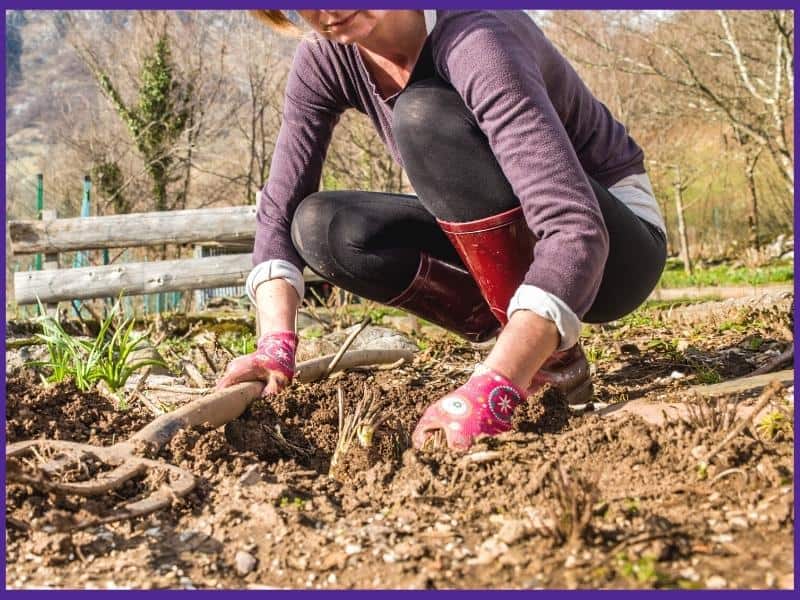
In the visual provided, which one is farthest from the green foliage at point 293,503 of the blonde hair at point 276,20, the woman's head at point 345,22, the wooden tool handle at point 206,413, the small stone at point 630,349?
the small stone at point 630,349

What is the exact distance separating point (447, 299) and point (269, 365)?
690 millimetres

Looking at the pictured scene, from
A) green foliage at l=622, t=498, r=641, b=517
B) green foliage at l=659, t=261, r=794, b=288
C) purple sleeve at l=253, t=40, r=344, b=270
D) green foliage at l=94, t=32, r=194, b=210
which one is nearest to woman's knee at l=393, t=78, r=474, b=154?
purple sleeve at l=253, t=40, r=344, b=270

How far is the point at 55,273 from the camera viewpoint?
766 centimetres

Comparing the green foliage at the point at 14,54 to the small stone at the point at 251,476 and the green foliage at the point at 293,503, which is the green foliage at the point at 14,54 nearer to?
the small stone at the point at 251,476

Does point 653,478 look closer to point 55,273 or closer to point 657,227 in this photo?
point 657,227

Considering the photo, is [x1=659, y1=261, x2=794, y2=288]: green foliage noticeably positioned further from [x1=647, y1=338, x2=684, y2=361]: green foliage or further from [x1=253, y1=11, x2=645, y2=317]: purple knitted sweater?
[x1=253, y1=11, x2=645, y2=317]: purple knitted sweater

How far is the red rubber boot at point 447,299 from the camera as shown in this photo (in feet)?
8.61

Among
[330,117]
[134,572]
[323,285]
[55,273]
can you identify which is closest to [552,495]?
[134,572]

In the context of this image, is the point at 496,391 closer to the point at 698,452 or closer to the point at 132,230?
the point at 698,452

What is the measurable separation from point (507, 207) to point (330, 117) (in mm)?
734

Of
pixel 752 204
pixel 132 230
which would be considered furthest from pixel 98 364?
pixel 752 204

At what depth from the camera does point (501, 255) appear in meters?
2.13

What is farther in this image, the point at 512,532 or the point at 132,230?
the point at 132,230

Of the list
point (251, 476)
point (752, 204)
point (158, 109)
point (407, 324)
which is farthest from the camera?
point (752, 204)
